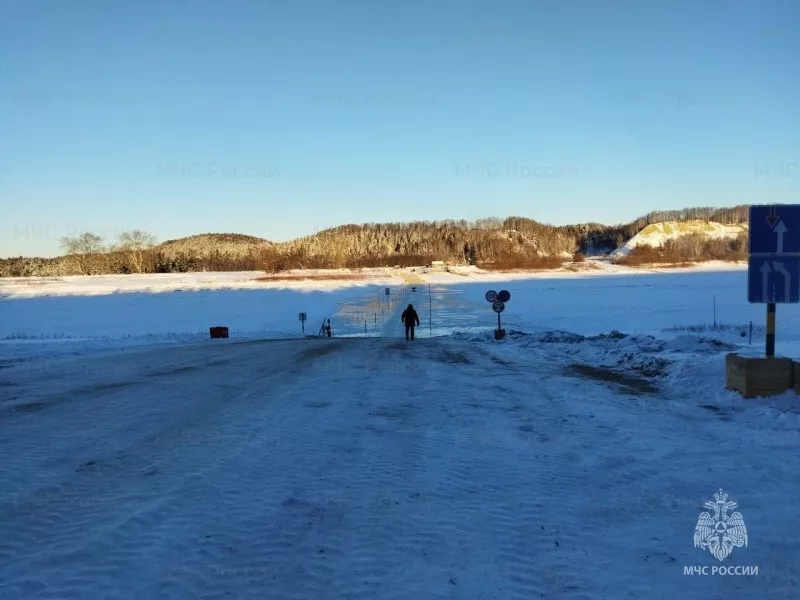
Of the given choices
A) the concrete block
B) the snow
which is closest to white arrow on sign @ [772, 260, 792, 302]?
the concrete block

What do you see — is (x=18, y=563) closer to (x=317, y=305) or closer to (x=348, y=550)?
(x=348, y=550)

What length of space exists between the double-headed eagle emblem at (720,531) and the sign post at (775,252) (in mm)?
4640

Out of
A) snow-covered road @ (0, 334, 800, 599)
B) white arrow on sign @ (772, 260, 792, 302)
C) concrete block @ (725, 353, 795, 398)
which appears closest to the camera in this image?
snow-covered road @ (0, 334, 800, 599)

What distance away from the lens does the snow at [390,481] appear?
367 cm

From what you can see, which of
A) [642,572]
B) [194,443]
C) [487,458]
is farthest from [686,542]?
[194,443]

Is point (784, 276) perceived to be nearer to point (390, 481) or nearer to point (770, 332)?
point (770, 332)

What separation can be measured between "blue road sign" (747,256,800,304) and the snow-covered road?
5.38 feet

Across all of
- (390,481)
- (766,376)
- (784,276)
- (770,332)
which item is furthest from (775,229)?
(390,481)

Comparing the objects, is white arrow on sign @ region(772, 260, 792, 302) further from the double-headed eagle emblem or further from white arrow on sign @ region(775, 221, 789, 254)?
the double-headed eagle emblem

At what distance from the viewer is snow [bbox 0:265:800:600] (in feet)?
12.0

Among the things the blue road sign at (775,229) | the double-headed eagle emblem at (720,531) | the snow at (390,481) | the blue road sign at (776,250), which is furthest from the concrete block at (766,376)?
the double-headed eagle emblem at (720,531)

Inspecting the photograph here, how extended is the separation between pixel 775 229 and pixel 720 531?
5.75 m

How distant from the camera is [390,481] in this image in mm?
5277

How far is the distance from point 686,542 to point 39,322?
4405cm
